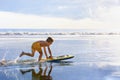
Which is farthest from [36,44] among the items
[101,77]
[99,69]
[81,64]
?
[101,77]

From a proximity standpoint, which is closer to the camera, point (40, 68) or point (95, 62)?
point (40, 68)

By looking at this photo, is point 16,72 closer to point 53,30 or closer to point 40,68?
point 40,68

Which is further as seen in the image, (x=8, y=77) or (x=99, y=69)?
(x=99, y=69)

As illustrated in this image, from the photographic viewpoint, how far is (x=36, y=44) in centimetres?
1897

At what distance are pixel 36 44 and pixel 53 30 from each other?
4065cm

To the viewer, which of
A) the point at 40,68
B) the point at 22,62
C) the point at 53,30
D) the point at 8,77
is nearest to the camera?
the point at 8,77

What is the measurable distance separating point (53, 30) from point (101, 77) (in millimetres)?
44695

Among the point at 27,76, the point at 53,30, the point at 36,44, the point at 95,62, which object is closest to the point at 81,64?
the point at 95,62

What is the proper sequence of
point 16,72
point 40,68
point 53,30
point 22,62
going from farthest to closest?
point 53,30 → point 22,62 → point 40,68 → point 16,72

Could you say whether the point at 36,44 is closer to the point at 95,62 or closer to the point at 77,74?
the point at 95,62

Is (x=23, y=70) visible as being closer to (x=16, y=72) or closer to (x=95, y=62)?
(x=16, y=72)

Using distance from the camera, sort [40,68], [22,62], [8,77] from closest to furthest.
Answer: [8,77] < [40,68] < [22,62]

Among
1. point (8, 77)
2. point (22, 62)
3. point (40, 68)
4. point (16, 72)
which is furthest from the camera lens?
point (22, 62)

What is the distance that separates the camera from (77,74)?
15391 millimetres
